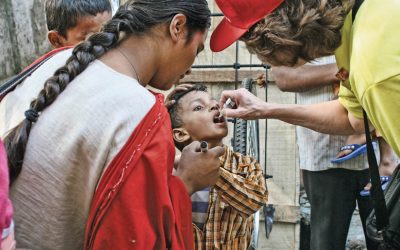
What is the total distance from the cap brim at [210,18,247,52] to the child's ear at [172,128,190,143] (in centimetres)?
68

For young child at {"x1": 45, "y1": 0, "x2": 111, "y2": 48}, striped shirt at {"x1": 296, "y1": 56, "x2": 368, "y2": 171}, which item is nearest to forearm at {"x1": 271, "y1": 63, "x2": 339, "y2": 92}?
striped shirt at {"x1": 296, "y1": 56, "x2": 368, "y2": 171}

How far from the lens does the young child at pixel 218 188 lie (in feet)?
8.96

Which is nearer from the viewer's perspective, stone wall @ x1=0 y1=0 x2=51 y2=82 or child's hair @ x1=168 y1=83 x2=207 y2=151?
child's hair @ x1=168 y1=83 x2=207 y2=151

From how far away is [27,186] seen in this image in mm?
1668

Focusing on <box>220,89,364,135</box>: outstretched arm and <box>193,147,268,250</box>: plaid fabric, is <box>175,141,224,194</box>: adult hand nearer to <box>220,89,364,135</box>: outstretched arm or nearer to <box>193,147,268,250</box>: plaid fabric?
<box>193,147,268,250</box>: plaid fabric

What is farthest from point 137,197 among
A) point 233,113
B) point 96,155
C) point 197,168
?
point 233,113

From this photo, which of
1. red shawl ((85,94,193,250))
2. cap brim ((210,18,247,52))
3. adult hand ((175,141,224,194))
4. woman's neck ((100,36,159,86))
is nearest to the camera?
red shawl ((85,94,193,250))

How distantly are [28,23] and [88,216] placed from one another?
4.16 meters

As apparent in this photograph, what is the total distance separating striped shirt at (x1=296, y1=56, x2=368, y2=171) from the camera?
349cm

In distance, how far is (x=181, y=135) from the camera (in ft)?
9.76

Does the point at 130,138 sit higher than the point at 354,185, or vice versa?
the point at 130,138

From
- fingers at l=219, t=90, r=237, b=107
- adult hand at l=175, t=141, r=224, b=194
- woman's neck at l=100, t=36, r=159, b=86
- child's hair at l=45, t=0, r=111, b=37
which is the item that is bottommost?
fingers at l=219, t=90, r=237, b=107

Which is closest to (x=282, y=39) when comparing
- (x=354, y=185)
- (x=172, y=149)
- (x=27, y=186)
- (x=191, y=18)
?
(x=191, y=18)

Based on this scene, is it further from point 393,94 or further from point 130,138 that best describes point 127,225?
point 393,94
